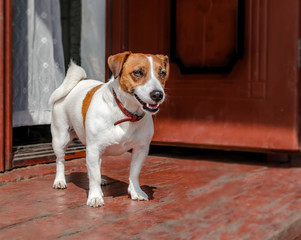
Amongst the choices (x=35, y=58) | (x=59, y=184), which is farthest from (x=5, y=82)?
(x=59, y=184)

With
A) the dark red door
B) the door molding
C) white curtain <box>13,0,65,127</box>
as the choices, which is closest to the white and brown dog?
the door molding

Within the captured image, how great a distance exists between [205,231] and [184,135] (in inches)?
76.5

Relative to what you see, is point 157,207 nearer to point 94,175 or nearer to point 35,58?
point 94,175

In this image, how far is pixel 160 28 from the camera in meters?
3.75

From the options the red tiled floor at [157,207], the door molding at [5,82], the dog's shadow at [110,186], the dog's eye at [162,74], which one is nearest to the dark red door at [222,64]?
the red tiled floor at [157,207]

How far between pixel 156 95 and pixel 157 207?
0.63 m

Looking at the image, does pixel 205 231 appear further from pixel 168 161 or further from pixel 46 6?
pixel 46 6

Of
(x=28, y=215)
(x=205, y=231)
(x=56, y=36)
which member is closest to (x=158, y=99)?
(x=205, y=231)

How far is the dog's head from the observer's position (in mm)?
1964

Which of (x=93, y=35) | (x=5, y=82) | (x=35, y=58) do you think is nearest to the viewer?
(x=5, y=82)

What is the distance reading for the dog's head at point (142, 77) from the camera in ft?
6.44

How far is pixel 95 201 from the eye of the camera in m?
2.14

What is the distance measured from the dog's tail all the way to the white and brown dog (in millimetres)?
168

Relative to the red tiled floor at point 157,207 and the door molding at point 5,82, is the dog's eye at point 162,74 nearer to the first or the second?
the red tiled floor at point 157,207
